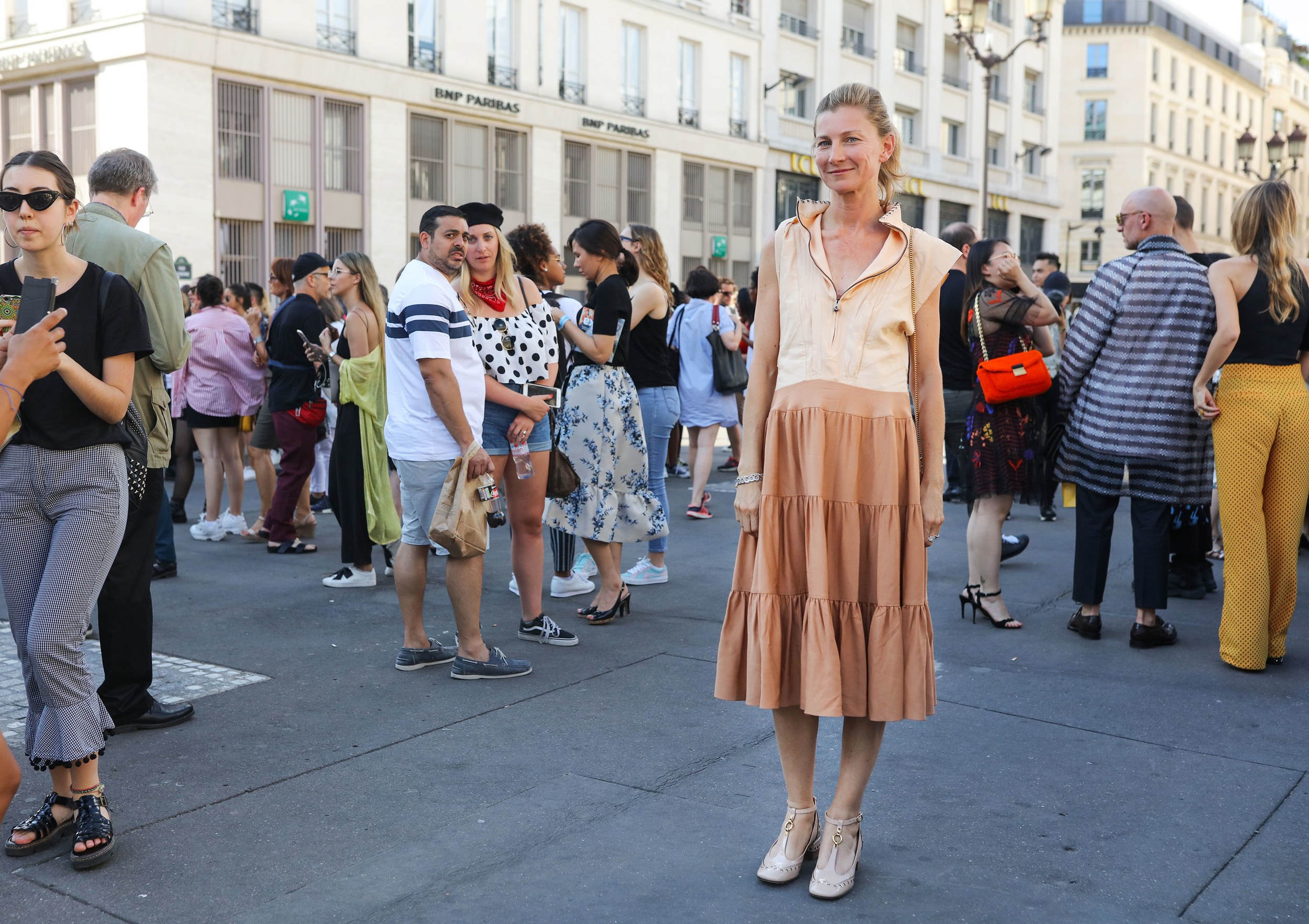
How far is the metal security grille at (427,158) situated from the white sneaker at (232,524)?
18453 mm

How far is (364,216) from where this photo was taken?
2573cm

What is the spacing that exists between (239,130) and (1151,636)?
21.6 meters

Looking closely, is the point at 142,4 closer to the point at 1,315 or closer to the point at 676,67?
the point at 676,67

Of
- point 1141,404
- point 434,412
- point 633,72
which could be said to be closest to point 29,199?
point 434,412

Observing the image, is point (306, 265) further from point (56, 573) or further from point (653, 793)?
point (653, 793)

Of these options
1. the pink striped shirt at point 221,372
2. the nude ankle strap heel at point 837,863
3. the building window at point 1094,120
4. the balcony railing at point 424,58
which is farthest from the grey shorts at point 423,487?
the building window at point 1094,120

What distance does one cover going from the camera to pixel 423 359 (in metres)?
5.10

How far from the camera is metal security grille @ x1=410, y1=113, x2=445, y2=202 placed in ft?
87.8

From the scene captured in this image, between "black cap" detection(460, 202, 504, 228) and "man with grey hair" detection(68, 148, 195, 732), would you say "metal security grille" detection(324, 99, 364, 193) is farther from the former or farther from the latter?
"man with grey hair" detection(68, 148, 195, 732)

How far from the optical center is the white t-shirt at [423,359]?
5121 mm

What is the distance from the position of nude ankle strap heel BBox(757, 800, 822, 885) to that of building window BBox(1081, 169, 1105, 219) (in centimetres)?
6686

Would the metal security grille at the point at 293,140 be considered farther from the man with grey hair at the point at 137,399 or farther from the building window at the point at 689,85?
the man with grey hair at the point at 137,399

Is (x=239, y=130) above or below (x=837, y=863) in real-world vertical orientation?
above

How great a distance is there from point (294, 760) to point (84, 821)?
0.90m
